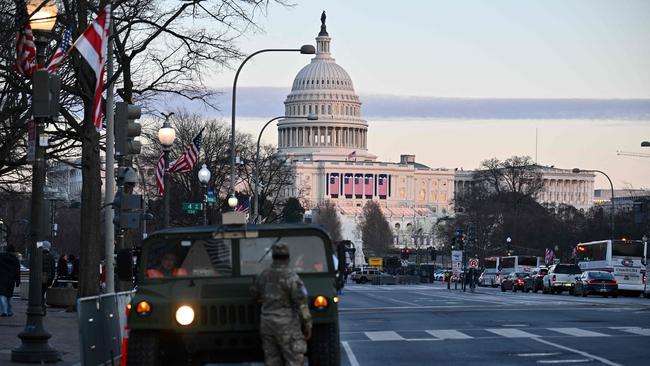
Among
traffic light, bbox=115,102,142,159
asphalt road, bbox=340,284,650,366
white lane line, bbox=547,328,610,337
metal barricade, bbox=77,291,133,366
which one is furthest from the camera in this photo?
traffic light, bbox=115,102,142,159

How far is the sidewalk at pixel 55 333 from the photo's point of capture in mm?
21703

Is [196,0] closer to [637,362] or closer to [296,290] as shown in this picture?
[637,362]

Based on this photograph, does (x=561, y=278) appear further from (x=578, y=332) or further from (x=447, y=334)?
(x=447, y=334)

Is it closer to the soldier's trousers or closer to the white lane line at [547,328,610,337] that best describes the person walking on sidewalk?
the white lane line at [547,328,610,337]

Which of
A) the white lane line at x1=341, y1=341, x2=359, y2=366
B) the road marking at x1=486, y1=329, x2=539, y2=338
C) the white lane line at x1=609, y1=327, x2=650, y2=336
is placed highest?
the white lane line at x1=609, y1=327, x2=650, y2=336

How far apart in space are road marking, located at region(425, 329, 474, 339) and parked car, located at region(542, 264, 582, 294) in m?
42.2

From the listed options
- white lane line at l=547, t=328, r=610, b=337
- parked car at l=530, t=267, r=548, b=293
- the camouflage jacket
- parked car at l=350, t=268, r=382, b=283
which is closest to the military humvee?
the camouflage jacket

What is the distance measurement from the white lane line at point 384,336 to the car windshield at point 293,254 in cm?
1068

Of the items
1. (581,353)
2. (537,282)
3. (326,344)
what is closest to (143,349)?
(326,344)

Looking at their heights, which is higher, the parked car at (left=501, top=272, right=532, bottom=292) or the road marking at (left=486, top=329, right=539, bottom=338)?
the parked car at (left=501, top=272, right=532, bottom=292)

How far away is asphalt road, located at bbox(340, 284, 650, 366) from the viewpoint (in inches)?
826

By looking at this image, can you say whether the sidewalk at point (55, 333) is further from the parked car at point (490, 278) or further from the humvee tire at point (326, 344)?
the parked car at point (490, 278)

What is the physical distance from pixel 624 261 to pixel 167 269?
58714 millimetres

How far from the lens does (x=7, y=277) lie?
32562 mm
